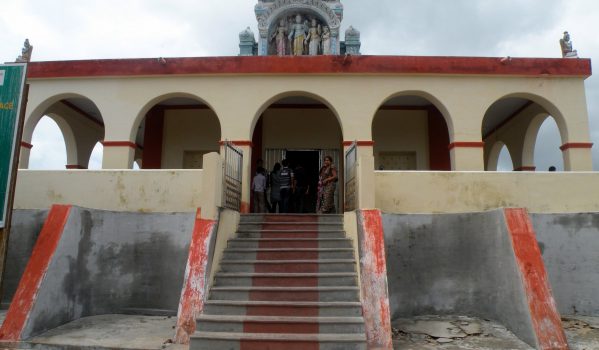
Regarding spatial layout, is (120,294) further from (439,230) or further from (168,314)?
(439,230)

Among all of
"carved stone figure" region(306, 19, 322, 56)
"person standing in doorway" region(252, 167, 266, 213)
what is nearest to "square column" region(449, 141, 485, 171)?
"person standing in doorway" region(252, 167, 266, 213)

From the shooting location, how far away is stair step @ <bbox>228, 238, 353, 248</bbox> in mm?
6973

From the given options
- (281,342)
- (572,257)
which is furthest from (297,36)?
(281,342)

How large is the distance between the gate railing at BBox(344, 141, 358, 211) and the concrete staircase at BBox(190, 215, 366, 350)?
50cm

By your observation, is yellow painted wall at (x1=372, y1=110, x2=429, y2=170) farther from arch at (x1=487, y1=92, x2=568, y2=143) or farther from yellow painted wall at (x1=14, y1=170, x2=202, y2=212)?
yellow painted wall at (x1=14, y1=170, x2=202, y2=212)

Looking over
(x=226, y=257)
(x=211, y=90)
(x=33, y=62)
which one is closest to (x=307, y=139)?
(x=211, y=90)

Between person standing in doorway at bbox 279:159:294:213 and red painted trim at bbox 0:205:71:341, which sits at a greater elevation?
person standing in doorway at bbox 279:159:294:213

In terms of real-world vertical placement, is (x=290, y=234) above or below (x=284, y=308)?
above

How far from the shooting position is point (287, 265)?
21.4 ft

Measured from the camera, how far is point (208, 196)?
6641mm

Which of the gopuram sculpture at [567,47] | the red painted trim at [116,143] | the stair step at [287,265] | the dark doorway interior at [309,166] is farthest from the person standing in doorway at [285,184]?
the gopuram sculpture at [567,47]

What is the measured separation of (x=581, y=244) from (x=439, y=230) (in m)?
2.37

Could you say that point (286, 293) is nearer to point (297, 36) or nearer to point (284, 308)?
point (284, 308)

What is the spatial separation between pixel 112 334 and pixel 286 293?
93.5 inches
